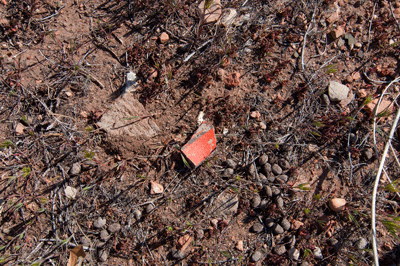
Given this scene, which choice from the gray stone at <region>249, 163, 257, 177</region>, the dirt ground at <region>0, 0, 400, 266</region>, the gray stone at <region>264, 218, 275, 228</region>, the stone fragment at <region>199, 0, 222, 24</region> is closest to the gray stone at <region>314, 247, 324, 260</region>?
the dirt ground at <region>0, 0, 400, 266</region>

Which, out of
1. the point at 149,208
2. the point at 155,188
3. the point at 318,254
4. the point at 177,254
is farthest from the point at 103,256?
the point at 318,254

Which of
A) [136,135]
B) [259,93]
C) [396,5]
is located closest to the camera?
[136,135]

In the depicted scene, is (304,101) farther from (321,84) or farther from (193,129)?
(193,129)

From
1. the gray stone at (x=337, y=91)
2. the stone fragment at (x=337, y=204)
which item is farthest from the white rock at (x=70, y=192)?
the gray stone at (x=337, y=91)

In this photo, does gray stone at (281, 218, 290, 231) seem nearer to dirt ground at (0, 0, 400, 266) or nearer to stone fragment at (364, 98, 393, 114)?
dirt ground at (0, 0, 400, 266)

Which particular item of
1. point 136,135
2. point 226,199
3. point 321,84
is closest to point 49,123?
point 136,135

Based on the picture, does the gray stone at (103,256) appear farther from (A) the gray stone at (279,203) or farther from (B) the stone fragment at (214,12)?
(B) the stone fragment at (214,12)
